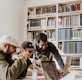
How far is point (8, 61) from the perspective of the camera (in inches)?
66.7

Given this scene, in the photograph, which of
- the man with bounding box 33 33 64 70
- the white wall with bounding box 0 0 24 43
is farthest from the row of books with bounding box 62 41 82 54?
the man with bounding box 33 33 64 70

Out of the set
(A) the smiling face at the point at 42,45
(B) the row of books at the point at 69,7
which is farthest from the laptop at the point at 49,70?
(B) the row of books at the point at 69,7

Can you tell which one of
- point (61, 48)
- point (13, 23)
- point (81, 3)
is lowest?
point (61, 48)

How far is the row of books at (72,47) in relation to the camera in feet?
15.5

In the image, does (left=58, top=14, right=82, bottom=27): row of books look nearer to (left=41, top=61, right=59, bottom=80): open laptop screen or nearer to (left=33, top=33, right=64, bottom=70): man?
(left=33, top=33, right=64, bottom=70): man

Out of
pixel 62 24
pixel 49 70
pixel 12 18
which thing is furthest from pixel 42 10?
pixel 49 70

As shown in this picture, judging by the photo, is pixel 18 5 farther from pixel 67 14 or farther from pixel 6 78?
pixel 6 78

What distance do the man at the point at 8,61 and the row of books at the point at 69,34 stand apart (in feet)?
10.7

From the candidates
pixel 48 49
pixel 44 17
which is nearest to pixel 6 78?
pixel 48 49

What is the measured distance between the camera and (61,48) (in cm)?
495

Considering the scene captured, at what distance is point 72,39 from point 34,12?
4.35ft

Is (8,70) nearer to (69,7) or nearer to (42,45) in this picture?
(42,45)

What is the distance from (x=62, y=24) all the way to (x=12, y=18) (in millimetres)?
1302

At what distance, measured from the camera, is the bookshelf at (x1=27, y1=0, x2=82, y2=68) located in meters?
4.78
